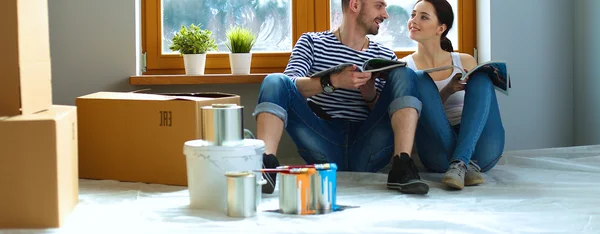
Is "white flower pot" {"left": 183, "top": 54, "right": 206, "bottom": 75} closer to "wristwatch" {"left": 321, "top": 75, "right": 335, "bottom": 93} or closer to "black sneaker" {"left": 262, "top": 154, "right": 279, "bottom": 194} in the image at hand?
"wristwatch" {"left": 321, "top": 75, "right": 335, "bottom": 93}

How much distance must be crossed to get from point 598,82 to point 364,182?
1.25 m

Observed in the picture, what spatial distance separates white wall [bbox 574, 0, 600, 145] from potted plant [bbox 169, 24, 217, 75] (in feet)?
5.03

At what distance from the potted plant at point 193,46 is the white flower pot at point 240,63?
11 centimetres

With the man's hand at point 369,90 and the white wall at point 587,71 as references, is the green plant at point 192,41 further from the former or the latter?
the white wall at point 587,71

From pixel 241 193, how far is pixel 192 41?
127 cm

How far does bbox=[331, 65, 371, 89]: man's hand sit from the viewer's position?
238cm

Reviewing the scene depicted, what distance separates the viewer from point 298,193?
6.43ft

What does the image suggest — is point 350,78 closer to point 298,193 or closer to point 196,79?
point 298,193

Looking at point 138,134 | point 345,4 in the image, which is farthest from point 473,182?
point 138,134

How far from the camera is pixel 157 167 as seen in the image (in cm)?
251

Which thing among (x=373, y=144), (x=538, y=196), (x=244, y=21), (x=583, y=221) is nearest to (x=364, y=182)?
(x=373, y=144)

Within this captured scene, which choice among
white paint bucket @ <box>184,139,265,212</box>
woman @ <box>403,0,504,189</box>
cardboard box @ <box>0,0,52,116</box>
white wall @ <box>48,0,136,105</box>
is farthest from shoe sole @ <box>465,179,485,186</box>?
white wall @ <box>48,0,136,105</box>

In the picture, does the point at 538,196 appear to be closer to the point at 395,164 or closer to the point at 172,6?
the point at 395,164

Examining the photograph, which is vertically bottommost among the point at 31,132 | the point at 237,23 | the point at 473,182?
the point at 473,182
